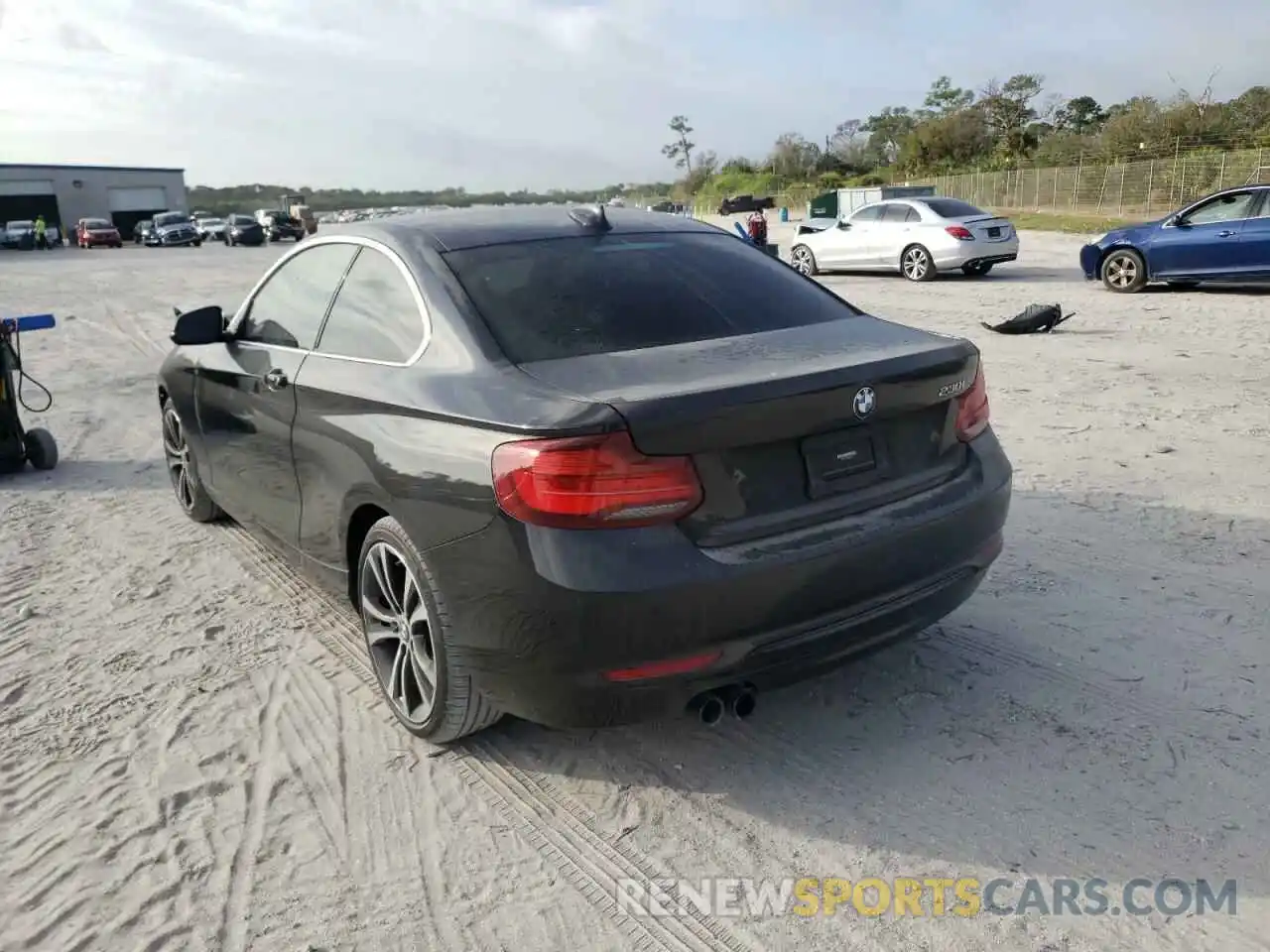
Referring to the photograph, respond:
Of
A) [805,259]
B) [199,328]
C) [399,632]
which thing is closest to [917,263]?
[805,259]

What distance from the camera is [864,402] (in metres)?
2.92

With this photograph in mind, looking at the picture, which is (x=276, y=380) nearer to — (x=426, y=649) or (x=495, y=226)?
(x=495, y=226)

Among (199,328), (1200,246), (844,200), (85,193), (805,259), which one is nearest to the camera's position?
(199,328)

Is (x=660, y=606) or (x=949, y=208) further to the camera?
(x=949, y=208)

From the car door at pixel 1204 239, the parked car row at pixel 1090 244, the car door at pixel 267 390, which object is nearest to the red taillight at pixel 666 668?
the car door at pixel 267 390

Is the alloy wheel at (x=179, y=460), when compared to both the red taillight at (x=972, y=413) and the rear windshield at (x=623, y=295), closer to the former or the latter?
the rear windshield at (x=623, y=295)

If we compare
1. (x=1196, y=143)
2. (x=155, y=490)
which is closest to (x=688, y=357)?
(x=155, y=490)

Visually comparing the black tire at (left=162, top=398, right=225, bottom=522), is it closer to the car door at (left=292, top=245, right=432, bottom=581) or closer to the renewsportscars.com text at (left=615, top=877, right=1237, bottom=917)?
the car door at (left=292, top=245, right=432, bottom=581)

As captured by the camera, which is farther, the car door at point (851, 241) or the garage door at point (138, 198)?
the garage door at point (138, 198)

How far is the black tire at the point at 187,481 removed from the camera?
553 centimetres

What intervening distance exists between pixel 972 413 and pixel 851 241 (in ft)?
54.9

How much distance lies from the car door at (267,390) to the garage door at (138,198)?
85970 mm

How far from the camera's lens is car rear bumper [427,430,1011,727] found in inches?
102

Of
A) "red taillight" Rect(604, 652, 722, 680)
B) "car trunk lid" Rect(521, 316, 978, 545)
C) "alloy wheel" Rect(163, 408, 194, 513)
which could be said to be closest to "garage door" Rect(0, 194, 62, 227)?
"alloy wheel" Rect(163, 408, 194, 513)
